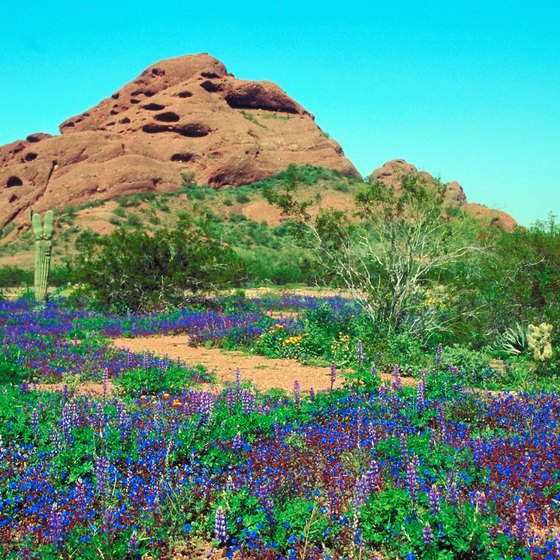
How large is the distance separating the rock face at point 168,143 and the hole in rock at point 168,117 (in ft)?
0.41

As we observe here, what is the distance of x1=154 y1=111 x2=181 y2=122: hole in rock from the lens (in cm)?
7768

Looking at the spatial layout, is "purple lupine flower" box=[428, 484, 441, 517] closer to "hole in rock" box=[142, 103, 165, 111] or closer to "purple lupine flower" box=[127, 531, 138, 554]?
"purple lupine flower" box=[127, 531, 138, 554]

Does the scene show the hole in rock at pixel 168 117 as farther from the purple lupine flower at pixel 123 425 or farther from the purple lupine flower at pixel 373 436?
the purple lupine flower at pixel 373 436

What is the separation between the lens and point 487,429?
20.5 feet

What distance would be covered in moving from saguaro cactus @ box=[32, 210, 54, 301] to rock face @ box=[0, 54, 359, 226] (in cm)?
4037

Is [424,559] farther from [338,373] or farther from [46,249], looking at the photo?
[46,249]

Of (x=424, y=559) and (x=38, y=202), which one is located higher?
(x=38, y=202)

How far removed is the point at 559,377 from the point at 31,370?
26.7 feet

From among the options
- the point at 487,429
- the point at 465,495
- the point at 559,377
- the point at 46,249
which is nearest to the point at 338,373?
the point at 559,377

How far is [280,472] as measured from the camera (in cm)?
494

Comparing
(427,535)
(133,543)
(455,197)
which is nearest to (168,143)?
(455,197)

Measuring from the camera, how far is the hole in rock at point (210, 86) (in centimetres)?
8419

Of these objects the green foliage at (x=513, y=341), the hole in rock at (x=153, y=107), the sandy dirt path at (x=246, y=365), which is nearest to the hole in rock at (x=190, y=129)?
the hole in rock at (x=153, y=107)

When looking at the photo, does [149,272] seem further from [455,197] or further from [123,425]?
[455,197]
